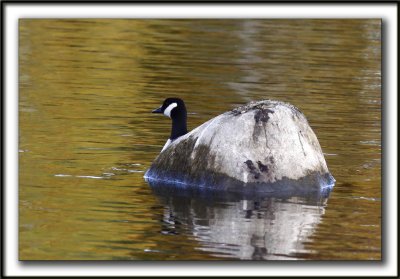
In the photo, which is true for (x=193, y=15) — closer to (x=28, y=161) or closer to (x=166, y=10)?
(x=166, y=10)

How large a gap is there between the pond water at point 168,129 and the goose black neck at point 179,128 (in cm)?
67

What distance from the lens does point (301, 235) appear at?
1420 cm

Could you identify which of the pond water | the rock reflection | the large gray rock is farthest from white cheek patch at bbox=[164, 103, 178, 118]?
the rock reflection

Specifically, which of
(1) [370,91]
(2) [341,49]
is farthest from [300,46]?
(1) [370,91]

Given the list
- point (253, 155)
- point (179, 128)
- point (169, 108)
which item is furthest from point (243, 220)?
point (169, 108)

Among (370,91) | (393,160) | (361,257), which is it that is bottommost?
(361,257)

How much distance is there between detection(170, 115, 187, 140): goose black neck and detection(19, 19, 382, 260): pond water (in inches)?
26.2

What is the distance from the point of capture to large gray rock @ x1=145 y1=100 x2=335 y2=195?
16578 millimetres

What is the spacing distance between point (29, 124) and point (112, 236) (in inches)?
273

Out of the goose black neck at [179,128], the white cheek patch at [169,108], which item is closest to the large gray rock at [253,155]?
the goose black neck at [179,128]

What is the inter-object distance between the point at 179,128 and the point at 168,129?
2.84 metres

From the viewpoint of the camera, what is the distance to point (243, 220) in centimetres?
1489

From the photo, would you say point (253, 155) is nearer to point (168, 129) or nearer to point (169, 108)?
point (169, 108)

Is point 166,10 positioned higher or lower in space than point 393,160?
higher
